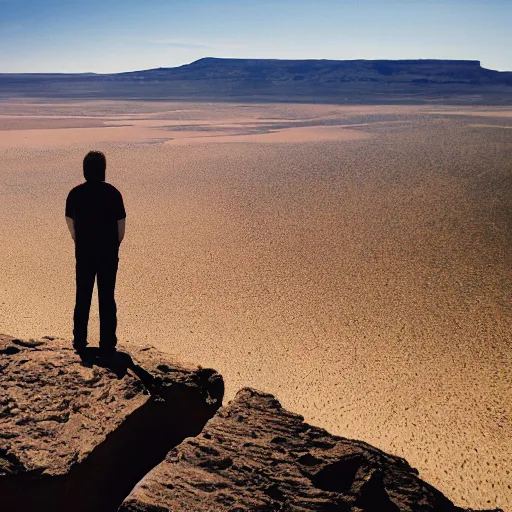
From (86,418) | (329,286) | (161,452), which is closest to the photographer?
(86,418)

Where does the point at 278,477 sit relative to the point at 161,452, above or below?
above

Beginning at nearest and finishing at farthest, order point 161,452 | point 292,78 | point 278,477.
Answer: point 278,477 → point 161,452 → point 292,78

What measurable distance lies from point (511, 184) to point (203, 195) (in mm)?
6503

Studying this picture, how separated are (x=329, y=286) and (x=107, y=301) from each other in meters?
4.32

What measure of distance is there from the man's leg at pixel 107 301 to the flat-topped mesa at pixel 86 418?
0.10 meters

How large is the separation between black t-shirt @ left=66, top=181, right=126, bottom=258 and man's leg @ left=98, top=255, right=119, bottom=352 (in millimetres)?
70

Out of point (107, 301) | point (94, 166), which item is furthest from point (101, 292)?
point (94, 166)

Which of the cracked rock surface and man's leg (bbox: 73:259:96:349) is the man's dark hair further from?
the cracked rock surface

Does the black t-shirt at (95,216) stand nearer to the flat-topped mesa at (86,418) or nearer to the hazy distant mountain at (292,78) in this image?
the flat-topped mesa at (86,418)

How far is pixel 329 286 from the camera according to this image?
7.70m

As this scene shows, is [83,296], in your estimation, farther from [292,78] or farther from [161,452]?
[292,78]

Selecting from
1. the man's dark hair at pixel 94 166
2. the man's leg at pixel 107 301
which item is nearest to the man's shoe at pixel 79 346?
the man's leg at pixel 107 301

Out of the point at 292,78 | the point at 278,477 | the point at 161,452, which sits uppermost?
A: the point at 292,78

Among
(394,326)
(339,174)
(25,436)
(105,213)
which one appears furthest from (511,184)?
(25,436)
